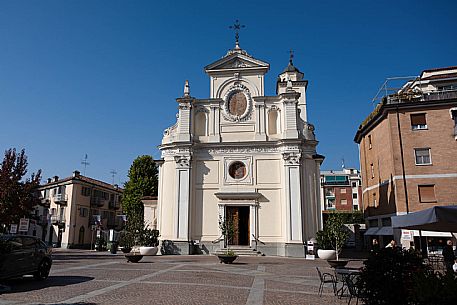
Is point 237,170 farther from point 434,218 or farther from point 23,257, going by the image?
point 434,218

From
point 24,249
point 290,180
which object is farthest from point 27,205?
point 290,180

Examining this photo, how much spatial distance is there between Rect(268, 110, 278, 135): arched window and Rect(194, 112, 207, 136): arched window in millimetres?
5150

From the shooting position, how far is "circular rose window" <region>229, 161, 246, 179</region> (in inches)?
1022

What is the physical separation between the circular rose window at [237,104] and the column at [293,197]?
5.20 metres

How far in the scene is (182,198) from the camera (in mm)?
25453

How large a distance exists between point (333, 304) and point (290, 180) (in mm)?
16223

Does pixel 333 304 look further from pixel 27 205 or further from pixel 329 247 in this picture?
pixel 27 205

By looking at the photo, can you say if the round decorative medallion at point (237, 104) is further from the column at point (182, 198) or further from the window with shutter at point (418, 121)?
the window with shutter at point (418, 121)

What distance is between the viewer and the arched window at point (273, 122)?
2672 centimetres

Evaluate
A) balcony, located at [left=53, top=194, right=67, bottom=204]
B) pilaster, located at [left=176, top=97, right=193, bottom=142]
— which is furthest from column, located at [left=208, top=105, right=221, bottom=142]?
balcony, located at [left=53, top=194, right=67, bottom=204]

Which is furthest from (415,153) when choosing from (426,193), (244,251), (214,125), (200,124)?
(200,124)

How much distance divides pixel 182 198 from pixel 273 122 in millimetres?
9089

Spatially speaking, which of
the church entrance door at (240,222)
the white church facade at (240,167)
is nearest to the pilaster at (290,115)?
the white church facade at (240,167)

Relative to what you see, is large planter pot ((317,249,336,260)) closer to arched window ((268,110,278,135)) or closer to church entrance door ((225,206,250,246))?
church entrance door ((225,206,250,246))
